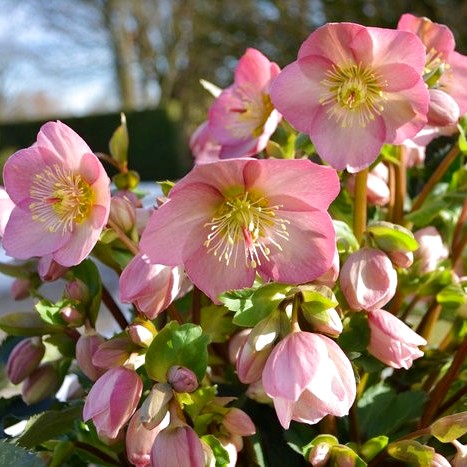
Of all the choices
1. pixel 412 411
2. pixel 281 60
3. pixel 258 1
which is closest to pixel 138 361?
pixel 412 411

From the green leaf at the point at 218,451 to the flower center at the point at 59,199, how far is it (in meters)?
0.12

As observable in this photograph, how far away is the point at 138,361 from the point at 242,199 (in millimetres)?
89

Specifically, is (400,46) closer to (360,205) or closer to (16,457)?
(360,205)

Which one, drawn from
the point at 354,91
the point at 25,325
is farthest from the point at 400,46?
the point at 25,325

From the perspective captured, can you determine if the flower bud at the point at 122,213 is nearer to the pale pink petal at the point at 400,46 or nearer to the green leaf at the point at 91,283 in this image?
the green leaf at the point at 91,283

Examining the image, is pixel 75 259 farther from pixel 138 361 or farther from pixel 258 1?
pixel 258 1

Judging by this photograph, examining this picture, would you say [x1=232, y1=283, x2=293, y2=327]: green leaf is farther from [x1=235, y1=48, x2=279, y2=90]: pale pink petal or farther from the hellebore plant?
[x1=235, y1=48, x2=279, y2=90]: pale pink petal

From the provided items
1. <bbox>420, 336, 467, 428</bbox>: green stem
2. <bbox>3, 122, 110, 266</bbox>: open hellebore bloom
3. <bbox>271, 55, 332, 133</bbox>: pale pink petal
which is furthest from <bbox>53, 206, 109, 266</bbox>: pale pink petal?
<bbox>420, 336, 467, 428</bbox>: green stem

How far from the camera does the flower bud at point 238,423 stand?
352 mm

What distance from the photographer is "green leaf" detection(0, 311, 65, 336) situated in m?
0.42

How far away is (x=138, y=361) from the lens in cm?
35

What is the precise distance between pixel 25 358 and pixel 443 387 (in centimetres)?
23

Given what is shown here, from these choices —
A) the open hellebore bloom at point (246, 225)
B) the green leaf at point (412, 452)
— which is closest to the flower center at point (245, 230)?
the open hellebore bloom at point (246, 225)

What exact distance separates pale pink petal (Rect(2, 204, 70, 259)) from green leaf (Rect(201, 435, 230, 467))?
0.12 meters
